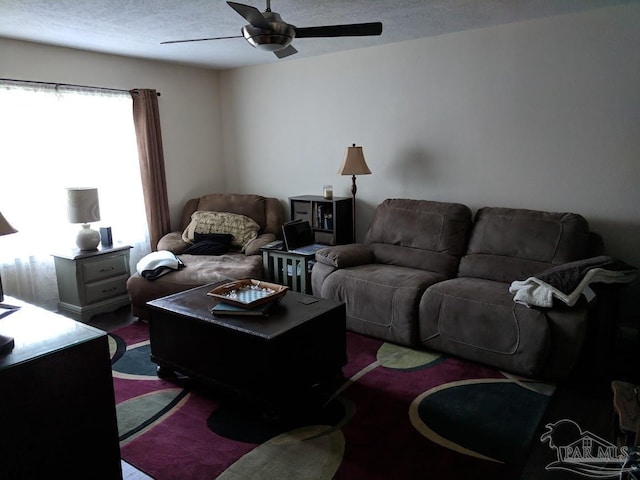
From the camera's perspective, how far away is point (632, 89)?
10.3ft

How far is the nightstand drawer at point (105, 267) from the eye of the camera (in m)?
3.84

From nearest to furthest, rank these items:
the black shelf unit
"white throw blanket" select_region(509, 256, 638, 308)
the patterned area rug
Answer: the patterned area rug
"white throw blanket" select_region(509, 256, 638, 308)
the black shelf unit

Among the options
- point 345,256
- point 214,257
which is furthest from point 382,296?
point 214,257

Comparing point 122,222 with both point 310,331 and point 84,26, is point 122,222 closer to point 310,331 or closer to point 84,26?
point 84,26

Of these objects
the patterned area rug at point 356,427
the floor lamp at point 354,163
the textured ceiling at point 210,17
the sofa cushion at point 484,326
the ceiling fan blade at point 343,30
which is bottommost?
the patterned area rug at point 356,427

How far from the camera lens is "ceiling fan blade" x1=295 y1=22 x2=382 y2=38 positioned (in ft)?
7.74

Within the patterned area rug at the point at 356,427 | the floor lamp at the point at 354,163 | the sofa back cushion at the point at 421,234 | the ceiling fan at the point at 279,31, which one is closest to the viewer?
the patterned area rug at the point at 356,427

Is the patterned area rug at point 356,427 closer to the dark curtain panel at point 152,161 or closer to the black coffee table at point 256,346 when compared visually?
the black coffee table at point 256,346

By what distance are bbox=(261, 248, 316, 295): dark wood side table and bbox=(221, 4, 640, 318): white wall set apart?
3.01 ft

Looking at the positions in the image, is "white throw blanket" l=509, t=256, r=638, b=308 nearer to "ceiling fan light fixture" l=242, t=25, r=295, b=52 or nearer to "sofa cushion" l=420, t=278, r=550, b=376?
"sofa cushion" l=420, t=278, r=550, b=376

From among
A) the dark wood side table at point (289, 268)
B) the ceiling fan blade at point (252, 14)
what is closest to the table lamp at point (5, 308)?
the ceiling fan blade at point (252, 14)

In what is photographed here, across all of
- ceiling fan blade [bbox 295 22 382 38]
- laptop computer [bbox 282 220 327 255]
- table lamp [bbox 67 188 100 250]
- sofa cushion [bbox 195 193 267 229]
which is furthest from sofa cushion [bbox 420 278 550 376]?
table lamp [bbox 67 188 100 250]

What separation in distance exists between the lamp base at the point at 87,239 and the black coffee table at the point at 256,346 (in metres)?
1.47

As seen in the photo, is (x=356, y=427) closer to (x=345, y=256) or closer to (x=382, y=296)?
(x=382, y=296)
